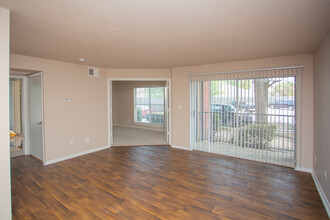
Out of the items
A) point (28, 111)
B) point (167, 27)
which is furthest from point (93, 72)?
point (167, 27)

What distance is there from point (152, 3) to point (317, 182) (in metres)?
3.56

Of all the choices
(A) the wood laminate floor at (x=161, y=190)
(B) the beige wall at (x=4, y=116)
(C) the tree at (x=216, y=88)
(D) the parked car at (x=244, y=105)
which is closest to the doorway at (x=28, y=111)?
(A) the wood laminate floor at (x=161, y=190)

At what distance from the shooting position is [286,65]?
3.78 metres

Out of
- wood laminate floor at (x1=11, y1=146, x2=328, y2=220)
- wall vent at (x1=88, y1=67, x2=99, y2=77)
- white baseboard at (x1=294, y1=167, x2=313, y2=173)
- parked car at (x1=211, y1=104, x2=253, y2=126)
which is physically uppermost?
wall vent at (x1=88, y1=67, x2=99, y2=77)

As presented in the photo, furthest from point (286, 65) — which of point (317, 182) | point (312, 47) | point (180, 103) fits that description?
point (180, 103)

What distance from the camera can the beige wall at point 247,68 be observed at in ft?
11.8

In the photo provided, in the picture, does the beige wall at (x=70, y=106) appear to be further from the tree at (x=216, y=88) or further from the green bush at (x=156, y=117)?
the green bush at (x=156, y=117)

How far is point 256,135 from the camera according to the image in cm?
412

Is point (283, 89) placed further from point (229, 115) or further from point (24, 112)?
point (24, 112)

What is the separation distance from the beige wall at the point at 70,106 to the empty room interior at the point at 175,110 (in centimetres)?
3

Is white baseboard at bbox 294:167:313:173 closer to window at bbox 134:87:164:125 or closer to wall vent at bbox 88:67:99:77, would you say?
wall vent at bbox 88:67:99:77

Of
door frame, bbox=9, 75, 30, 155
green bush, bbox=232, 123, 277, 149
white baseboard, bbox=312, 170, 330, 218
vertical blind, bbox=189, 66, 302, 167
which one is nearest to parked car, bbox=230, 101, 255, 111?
vertical blind, bbox=189, 66, 302, 167

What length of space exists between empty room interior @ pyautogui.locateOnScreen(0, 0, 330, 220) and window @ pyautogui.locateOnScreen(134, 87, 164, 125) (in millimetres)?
2527

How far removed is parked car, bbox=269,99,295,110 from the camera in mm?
3762
